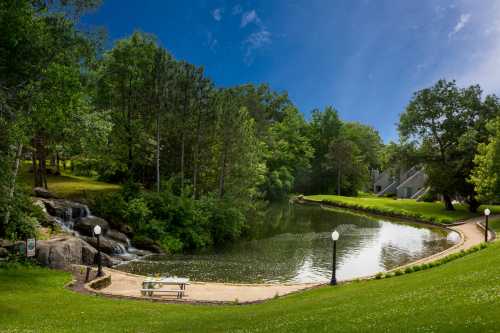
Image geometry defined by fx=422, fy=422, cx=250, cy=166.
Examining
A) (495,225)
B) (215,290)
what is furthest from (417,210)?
(215,290)

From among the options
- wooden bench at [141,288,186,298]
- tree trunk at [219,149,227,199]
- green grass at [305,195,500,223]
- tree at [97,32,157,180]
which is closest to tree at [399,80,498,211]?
green grass at [305,195,500,223]

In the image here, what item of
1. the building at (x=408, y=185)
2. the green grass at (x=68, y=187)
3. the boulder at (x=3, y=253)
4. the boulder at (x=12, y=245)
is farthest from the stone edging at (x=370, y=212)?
the boulder at (x=3, y=253)

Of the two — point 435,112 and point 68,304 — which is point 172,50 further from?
point 435,112

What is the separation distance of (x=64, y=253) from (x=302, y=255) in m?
15.6

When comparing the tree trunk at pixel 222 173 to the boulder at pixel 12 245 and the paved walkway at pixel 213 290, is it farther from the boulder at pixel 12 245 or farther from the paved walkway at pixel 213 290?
the boulder at pixel 12 245

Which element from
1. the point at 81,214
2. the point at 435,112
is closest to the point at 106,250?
the point at 81,214

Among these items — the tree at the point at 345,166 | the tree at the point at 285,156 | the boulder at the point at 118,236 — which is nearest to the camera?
the boulder at the point at 118,236

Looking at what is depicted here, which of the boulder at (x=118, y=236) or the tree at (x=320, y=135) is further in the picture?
the tree at (x=320, y=135)

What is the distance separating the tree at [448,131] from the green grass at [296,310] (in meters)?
41.0

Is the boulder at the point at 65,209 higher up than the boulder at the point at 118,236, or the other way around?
the boulder at the point at 65,209

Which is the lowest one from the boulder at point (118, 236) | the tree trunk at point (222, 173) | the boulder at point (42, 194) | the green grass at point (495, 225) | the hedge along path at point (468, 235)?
the boulder at point (118, 236)

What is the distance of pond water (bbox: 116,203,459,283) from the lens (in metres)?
24.1

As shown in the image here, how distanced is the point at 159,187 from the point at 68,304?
21463mm

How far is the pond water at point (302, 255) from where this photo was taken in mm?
24094
